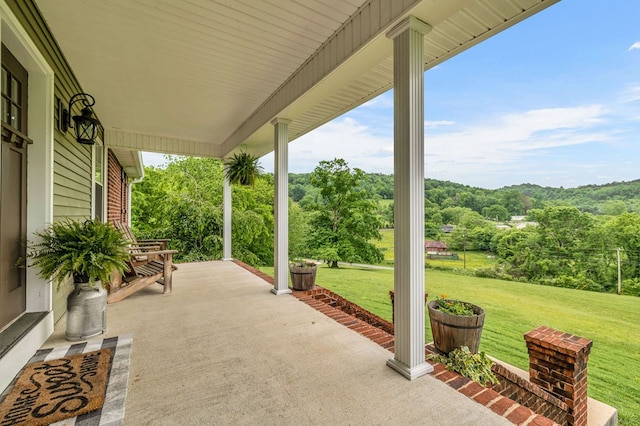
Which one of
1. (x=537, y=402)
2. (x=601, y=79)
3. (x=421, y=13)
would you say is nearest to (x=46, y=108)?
(x=421, y=13)

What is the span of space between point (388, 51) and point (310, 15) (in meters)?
0.74

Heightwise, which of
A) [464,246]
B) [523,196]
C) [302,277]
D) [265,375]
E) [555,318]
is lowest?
[555,318]

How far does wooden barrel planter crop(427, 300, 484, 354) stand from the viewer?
6.90ft

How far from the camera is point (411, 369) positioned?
1890mm

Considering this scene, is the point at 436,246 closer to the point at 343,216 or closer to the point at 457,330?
the point at 343,216

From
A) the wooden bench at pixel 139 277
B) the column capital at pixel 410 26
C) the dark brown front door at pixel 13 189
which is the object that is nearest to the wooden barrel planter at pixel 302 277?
the wooden bench at pixel 139 277

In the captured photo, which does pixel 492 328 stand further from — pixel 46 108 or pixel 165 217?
pixel 165 217

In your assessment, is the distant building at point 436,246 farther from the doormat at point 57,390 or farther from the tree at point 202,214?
the doormat at point 57,390

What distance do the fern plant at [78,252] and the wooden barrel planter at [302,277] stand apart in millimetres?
2173

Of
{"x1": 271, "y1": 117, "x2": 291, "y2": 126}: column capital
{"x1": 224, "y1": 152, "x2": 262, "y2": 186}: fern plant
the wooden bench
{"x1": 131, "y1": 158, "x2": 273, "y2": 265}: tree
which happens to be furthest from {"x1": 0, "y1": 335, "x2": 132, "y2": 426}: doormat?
{"x1": 131, "y1": 158, "x2": 273, "y2": 265}: tree

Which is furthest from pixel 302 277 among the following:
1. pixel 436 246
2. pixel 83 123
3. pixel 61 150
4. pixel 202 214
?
pixel 436 246

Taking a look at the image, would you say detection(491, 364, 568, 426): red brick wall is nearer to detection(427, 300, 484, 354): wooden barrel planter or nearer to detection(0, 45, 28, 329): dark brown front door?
detection(427, 300, 484, 354): wooden barrel planter

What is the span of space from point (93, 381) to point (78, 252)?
3.57ft

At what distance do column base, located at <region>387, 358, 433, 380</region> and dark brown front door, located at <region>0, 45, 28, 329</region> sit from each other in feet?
9.39
